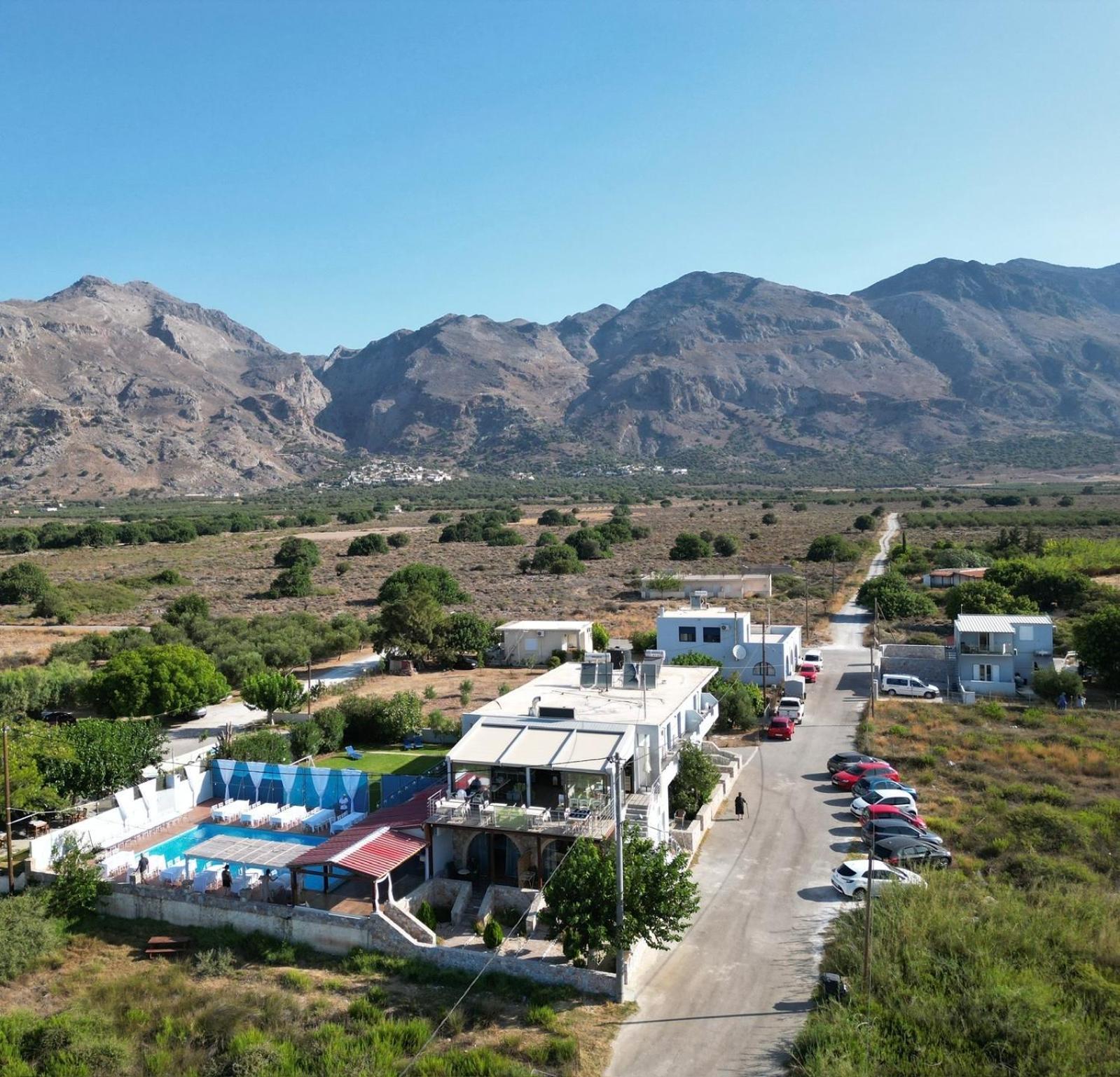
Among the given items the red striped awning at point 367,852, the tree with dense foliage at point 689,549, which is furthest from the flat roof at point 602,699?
the tree with dense foliage at point 689,549

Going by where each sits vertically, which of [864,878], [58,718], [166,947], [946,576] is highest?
[946,576]

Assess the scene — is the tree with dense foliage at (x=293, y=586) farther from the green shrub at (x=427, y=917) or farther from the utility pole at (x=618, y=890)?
the utility pole at (x=618, y=890)

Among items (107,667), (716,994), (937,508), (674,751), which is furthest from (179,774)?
(937,508)

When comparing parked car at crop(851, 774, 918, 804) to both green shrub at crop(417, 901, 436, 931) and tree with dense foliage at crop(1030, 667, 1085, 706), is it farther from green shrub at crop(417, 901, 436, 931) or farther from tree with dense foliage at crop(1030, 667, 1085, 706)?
green shrub at crop(417, 901, 436, 931)

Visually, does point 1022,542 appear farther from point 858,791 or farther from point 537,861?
point 537,861

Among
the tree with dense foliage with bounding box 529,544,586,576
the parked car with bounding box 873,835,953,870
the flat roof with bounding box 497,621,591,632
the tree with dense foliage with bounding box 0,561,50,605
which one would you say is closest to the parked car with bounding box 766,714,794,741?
the parked car with bounding box 873,835,953,870

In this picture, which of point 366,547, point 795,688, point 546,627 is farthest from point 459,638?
point 366,547

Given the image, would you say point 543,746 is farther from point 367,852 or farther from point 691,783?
point 691,783
